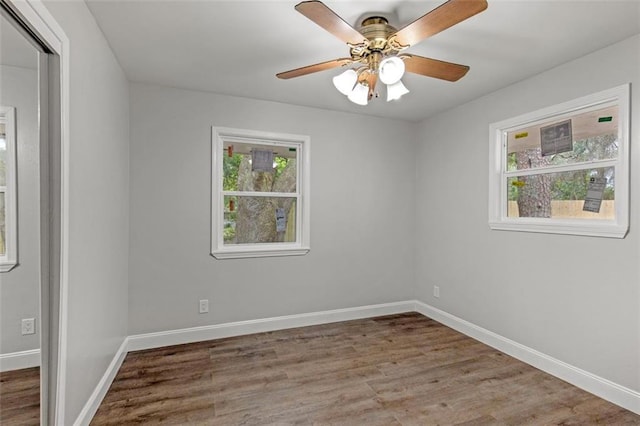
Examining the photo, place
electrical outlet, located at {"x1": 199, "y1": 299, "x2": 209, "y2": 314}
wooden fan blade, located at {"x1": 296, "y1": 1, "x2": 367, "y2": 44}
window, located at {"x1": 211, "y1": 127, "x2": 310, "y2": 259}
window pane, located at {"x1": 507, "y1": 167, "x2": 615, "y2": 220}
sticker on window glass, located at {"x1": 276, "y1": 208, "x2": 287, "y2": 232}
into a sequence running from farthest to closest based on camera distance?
sticker on window glass, located at {"x1": 276, "y1": 208, "x2": 287, "y2": 232} → window, located at {"x1": 211, "y1": 127, "x2": 310, "y2": 259} → electrical outlet, located at {"x1": 199, "y1": 299, "x2": 209, "y2": 314} → window pane, located at {"x1": 507, "y1": 167, "x2": 615, "y2": 220} → wooden fan blade, located at {"x1": 296, "y1": 1, "x2": 367, "y2": 44}

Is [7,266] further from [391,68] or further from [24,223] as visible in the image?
[391,68]

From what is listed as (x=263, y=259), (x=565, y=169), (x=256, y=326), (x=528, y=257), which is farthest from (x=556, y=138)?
(x=256, y=326)

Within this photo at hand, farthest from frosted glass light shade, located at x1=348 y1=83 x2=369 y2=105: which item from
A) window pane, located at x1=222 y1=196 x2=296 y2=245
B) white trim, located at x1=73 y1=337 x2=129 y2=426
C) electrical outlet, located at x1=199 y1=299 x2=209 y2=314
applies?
white trim, located at x1=73 y1=337 x2=129 y2=426

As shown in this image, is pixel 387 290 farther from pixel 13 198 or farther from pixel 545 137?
pixel 13 198

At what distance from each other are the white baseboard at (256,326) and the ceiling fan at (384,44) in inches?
97.2

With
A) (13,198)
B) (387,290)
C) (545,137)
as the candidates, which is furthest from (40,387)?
(545,137)

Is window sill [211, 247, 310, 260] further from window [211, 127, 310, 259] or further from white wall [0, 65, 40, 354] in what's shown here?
white wall [0, 65, 40, 354]

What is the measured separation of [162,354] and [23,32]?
2.60 metres

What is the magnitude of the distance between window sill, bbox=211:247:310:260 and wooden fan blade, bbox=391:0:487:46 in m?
2.35

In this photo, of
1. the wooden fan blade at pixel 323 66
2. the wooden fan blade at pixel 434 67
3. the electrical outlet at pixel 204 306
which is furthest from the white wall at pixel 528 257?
the electrical outlet at pixel 204 306

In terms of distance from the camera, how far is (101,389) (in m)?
2.18

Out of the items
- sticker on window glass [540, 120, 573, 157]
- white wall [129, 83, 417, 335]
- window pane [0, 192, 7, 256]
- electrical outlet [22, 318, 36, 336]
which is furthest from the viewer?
white wall [129, 83, 417, 335]

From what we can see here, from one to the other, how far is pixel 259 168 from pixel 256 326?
5.63ft

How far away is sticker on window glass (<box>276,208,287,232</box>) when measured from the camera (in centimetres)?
363
